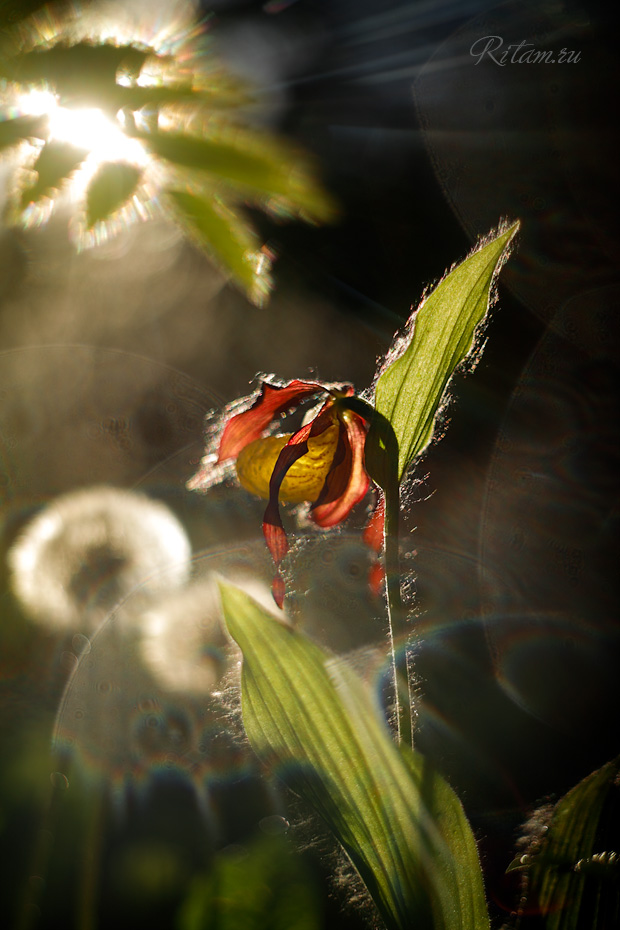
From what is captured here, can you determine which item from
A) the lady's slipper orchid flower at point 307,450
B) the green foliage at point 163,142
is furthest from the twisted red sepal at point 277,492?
the green foliage at point 163,142

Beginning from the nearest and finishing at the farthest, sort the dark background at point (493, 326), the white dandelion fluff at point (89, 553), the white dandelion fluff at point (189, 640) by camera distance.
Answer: the white dandelion fluff at point (189, 640) → the dark background at point (493, 326) → the white dandelion fluff at point (89, 553)

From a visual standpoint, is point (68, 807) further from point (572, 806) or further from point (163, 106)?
point (163, 106)

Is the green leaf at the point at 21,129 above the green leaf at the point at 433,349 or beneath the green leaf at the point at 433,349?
above

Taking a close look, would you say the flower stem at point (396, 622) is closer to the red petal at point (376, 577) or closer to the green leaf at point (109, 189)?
the red petal at point (376, 577)

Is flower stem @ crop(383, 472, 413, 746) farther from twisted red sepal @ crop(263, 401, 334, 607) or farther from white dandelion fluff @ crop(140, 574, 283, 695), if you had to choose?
white dandelion fluff @ crop(140, 574, 283, 695)

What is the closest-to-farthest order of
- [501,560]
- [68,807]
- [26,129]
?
1. [26,129]
2. [68,807]
3. [501,560]

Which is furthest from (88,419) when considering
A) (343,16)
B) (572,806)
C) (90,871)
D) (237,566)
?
(572,806)
